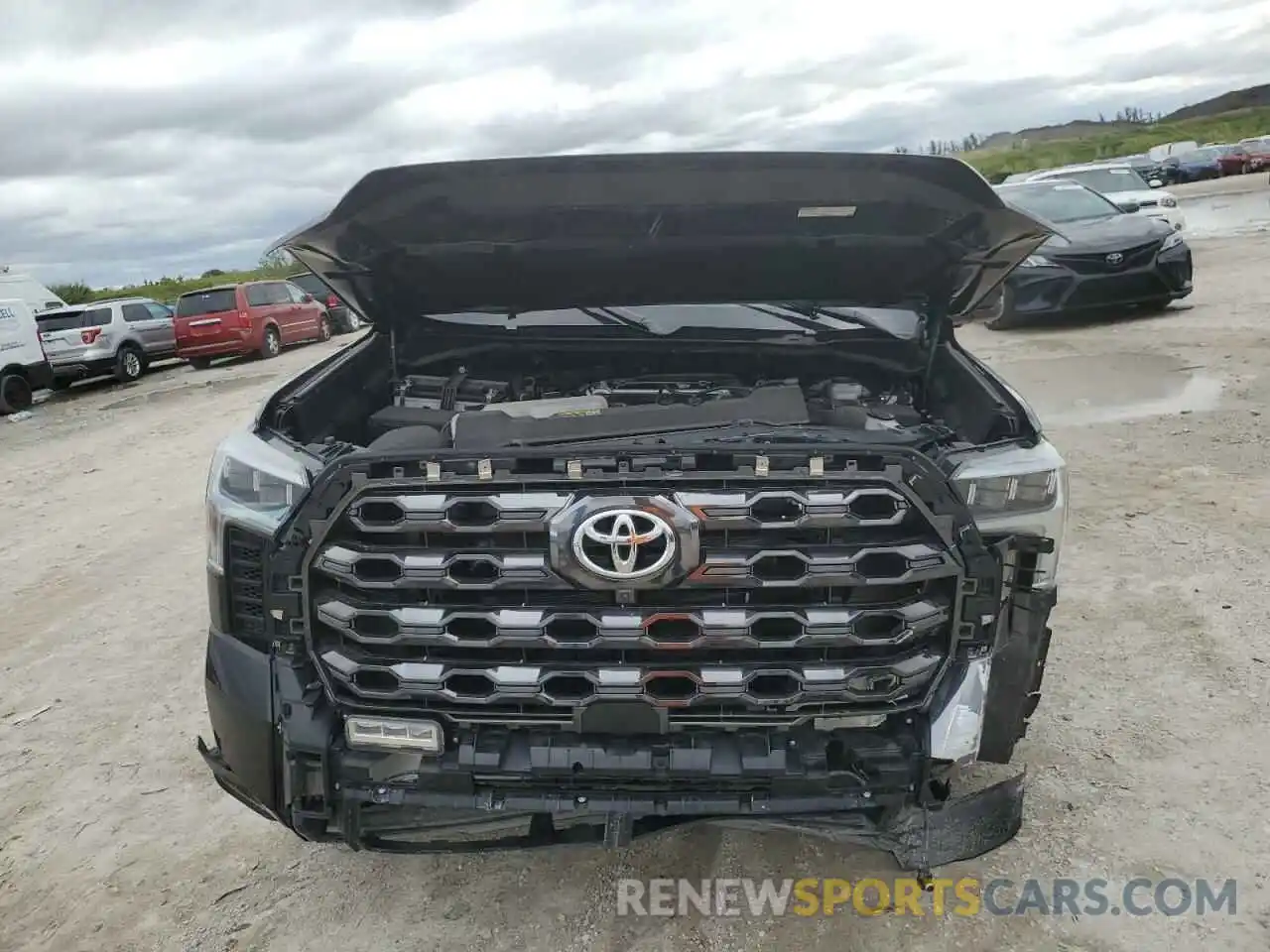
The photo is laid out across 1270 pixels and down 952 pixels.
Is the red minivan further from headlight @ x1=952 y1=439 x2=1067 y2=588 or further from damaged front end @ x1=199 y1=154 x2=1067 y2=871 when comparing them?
headlight @ x1=952 y1=439 x2=1067 y2=588

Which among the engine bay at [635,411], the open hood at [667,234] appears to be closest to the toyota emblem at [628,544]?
the engine bay at [635,411]

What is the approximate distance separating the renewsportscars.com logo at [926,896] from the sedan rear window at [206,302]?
16437 mm

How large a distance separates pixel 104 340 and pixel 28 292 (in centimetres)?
523

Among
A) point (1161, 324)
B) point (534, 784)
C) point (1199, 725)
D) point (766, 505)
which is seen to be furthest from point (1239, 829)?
point (1161, 324)

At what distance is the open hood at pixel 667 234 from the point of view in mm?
2578

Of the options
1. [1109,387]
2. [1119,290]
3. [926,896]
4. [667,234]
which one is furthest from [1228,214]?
[926,896]

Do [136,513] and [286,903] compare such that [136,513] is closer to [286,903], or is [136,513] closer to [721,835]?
[286,903]

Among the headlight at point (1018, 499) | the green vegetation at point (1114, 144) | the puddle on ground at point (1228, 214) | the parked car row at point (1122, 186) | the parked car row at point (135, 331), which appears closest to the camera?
the headlight at point (1018, 499)

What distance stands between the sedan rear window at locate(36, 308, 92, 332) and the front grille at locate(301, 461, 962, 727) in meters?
16.1

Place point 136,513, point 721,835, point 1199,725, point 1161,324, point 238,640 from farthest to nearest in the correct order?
point 1161,324 → point 136,513 → point 1199,725 → point 721,835 → point 238,640

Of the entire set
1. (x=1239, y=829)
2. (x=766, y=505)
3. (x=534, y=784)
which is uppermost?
(x=766, y=505)

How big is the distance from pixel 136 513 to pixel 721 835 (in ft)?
19.3

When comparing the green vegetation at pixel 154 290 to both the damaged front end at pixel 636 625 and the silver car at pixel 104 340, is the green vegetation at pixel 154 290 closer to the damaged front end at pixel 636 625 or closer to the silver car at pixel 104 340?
the silver car at pixel 104 340

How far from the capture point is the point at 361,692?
2.27 m
